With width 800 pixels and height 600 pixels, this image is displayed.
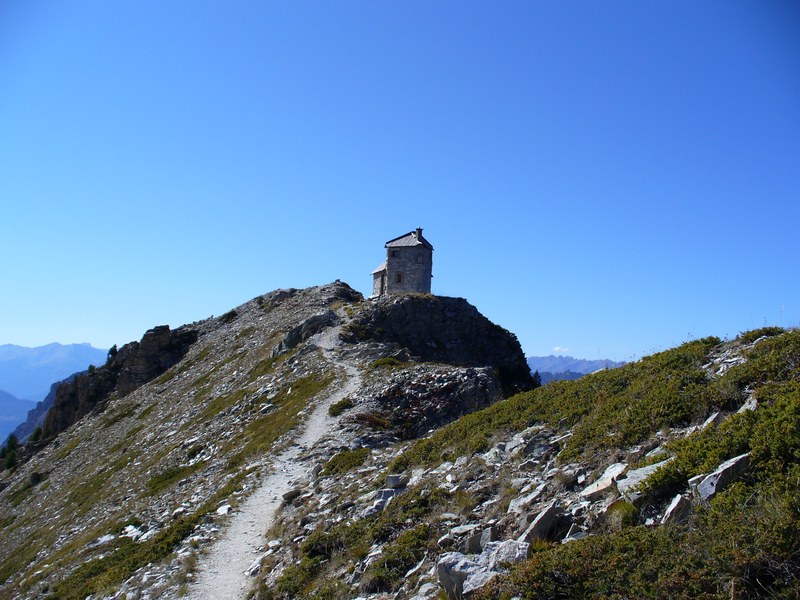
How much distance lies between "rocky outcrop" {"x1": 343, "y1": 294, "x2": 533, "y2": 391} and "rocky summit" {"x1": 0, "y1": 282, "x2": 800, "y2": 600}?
8239mm

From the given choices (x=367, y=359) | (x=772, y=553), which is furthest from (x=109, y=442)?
Result: (x=772, y=553)

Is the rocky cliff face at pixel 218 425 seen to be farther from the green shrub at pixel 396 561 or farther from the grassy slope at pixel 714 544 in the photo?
the grassy slope at pixel 714 544

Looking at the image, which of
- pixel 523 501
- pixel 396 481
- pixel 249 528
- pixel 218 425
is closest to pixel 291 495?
pixel 249 528

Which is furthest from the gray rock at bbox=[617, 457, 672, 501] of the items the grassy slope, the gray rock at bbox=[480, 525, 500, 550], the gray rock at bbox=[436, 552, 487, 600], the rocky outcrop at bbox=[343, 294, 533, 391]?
the rocky outcrop at bbox=[343, 294, 533, 391]

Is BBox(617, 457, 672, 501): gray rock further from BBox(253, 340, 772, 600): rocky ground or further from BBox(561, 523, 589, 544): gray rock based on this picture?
BBox(561, 523, 589, 544): gray rock

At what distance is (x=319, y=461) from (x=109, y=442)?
1773 inches

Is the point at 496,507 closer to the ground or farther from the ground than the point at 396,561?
farther from the ground

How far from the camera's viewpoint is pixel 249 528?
2055 centimetres

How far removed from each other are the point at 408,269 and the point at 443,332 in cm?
971

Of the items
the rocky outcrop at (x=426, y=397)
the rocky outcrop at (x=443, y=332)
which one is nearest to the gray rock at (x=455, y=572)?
the rocky outcrop at (x=426, y=397)

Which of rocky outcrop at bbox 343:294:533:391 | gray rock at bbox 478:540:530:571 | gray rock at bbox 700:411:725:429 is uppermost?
rocky outcrop at bbox 343:294:533:391

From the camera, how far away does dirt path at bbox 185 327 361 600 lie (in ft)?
53.9

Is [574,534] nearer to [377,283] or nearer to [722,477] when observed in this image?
[722,477]

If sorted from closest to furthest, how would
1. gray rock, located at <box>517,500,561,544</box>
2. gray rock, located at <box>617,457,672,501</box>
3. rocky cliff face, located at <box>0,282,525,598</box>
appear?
gray rock, located at <box>617,457,672,501</box> → gray rock, located at <box>517,500,561,544</box> → rocky cliff face, located at <box>0,282,525,598</box>
